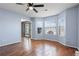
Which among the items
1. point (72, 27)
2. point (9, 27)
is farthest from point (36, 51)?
point (9, 27)

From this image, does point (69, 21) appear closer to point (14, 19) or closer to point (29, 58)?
point (14, 19)

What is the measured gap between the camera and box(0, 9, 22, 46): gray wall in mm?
6427

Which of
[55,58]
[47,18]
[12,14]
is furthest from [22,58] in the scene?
[47,18]

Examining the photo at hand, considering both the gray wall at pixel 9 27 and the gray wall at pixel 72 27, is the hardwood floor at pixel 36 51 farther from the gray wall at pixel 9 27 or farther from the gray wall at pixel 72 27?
the gray wall at pixel 9 27

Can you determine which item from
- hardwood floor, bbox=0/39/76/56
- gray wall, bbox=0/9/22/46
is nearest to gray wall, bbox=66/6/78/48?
hardwood floor, bbox=0/39/76/56

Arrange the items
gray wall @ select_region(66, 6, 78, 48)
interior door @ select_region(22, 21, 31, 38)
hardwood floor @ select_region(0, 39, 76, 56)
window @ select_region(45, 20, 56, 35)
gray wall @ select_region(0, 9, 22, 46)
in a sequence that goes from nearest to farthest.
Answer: hardwood floor @ select_region(0, 39, 76, 56), gray wall @ select_region(66, 6, 78, 48), gray wall @ select_region(0, 9, 22, 46), window @ select_region(45, 20, 56, 35), interior door @ select_region(22, 21, 31, 38)

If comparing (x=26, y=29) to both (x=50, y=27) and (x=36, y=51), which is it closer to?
(x=50, y=27)

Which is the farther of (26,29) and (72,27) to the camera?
(26,29)

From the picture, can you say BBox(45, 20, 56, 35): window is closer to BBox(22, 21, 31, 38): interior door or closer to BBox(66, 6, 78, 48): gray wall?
BBox(66, 6, 78, 48): gray wall

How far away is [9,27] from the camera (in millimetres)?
7059

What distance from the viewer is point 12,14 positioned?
740 centimetres

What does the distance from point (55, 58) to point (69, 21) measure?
18.7 feet

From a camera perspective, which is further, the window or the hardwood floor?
the window

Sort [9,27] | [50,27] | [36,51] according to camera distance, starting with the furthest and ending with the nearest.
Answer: [50,27], [9,27], [36,51]
